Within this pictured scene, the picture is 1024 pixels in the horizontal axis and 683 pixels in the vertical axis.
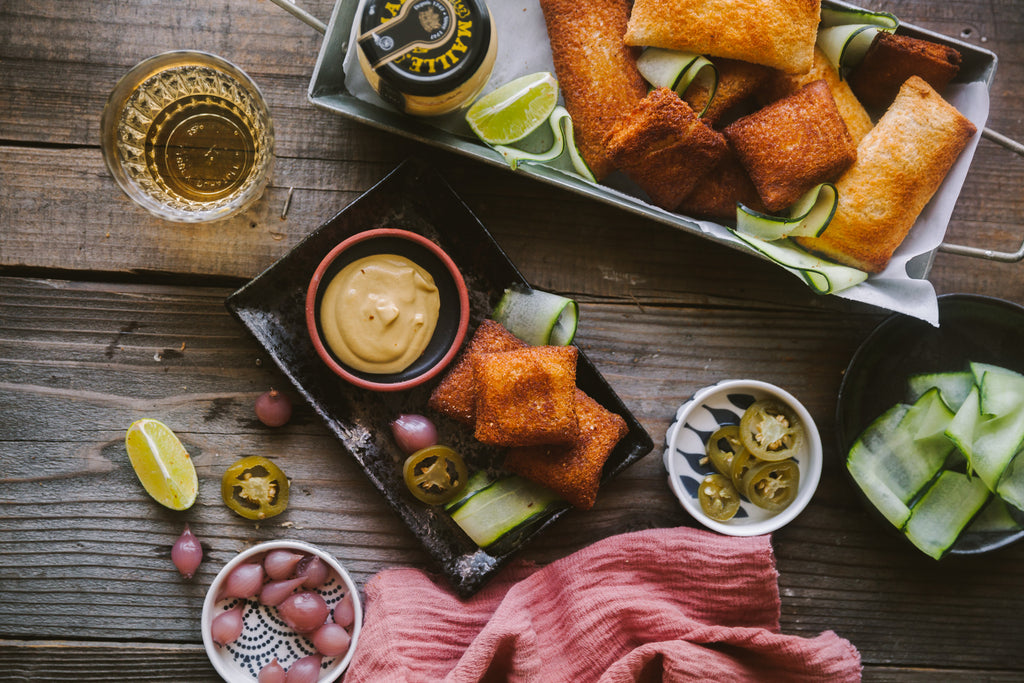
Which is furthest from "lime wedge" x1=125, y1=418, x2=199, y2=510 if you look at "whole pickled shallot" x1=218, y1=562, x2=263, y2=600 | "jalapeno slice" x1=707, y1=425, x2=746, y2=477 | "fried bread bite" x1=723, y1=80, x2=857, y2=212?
"fried bread bite" x1=723, y1=80, x2=857, y2=212

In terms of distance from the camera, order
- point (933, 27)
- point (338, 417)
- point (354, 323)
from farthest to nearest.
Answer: point (933, 27), point (338, 417), point (354, 323)

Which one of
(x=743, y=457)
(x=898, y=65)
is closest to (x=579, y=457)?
(x=743, y=457)

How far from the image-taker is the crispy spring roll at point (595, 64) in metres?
1.72

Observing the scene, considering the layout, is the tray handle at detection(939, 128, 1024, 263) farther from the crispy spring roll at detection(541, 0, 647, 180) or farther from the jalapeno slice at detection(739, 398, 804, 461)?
the crispy spring roll at detection(541, 0, 647, 180)

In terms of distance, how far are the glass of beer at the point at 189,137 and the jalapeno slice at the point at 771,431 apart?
1.42m

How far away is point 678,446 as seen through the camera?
1.85m

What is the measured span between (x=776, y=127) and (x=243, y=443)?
1604 mm

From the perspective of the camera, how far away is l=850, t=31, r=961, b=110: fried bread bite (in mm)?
1677

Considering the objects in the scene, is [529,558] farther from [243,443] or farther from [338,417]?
[243,443]

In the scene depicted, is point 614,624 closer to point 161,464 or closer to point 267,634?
point 267,634

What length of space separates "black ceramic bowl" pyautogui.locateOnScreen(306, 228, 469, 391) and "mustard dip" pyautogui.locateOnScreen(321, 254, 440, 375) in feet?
0.07

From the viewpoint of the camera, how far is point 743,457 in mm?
1805

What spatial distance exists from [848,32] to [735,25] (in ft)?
1.00

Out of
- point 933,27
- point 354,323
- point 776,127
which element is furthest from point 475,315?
point 933,27
